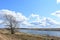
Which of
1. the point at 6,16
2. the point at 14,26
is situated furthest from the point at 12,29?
the point at 6,16

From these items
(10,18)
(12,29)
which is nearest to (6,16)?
(10,18)

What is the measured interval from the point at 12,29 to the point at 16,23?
294 cm

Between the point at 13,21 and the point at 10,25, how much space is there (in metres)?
2.70

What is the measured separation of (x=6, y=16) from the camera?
1971 inches

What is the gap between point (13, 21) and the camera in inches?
1978

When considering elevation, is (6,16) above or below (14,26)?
above

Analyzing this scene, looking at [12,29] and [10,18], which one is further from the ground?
[10,18]

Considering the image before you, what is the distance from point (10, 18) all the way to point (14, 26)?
11.1 feet

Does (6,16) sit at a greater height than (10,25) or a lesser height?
greater

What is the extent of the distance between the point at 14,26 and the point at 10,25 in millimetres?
1398

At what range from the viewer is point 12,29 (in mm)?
48375

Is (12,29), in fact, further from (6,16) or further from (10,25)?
(6,16)

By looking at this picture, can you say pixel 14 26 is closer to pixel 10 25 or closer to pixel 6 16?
pixel 10 25

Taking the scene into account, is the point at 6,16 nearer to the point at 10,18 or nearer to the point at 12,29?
the point at 10,18
